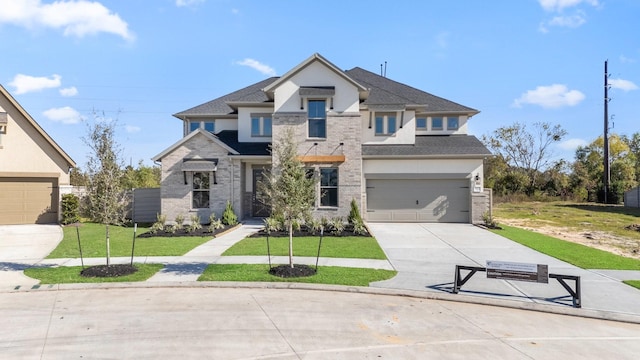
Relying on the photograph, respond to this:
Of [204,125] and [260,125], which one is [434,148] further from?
[204,125]

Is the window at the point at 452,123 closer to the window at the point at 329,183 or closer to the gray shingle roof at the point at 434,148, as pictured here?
the gray shingle roof at the point at 434,148

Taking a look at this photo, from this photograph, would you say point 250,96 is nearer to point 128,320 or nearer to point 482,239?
point 482,239

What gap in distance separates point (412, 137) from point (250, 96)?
9.59 m

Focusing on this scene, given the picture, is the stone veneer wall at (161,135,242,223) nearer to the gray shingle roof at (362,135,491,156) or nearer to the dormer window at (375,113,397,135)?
the gray shingle roof at (362,135,491,156)

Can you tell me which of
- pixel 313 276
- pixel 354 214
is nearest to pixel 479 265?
pixel 313 276

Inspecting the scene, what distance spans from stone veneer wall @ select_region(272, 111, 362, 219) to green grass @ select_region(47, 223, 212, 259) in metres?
6.79

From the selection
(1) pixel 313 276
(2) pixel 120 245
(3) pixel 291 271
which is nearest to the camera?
(1) pixel 313 276

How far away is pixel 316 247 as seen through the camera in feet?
43.7

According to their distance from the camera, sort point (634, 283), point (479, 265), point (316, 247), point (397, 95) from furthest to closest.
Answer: point (397, 95), point (316, 247), point (479, 265), point (634, 283)

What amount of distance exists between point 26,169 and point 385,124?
63.5ft

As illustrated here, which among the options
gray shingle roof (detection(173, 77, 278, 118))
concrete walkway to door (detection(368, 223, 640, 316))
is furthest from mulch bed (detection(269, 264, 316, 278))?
gray shingle roof (detection(173, 77, 278, 118))

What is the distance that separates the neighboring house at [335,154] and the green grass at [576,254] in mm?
4589

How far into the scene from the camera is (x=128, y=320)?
6.49 m

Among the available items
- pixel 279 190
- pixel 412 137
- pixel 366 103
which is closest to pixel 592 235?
pixel 412 137
